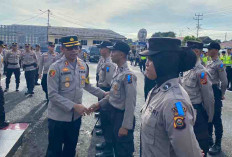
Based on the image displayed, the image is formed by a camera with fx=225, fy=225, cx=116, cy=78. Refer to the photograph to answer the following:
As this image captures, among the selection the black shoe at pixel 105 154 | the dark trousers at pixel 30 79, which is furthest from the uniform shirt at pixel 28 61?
the black shoe at pixel 105 154

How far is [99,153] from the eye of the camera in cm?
461

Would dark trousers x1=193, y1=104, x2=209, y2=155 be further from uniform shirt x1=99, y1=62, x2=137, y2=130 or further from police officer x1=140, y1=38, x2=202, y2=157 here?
police officer x1=140, y1=38, x2=202, y2=157

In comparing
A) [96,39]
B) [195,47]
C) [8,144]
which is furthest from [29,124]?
[96,39]

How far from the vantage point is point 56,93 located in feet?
10.8

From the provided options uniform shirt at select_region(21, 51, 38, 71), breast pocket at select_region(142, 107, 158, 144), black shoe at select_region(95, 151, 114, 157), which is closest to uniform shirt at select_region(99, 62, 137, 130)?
black shoe at select_region(95, 151, 114, 157)

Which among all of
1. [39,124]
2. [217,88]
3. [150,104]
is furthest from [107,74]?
[150,104]

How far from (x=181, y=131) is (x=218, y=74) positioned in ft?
13.8

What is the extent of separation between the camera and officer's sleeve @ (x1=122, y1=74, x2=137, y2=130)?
347 centimetres

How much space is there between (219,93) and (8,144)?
183 inches

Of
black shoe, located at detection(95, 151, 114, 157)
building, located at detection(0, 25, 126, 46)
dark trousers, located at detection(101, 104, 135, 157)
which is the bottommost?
black shoe, located at detection(95, 151, 114, 157)

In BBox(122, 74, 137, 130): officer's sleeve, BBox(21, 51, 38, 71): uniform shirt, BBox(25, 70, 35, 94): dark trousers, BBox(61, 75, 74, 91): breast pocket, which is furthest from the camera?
BBox(21, 51, 38, 71): uniform shirt

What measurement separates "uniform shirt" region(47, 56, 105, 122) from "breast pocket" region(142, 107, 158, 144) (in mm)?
1592

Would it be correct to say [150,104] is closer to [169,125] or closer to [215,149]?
[169,125]

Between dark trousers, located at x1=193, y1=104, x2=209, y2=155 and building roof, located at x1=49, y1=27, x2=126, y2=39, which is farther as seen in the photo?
building roof, located at x1=49, y1=27, x2=126, y2=39
